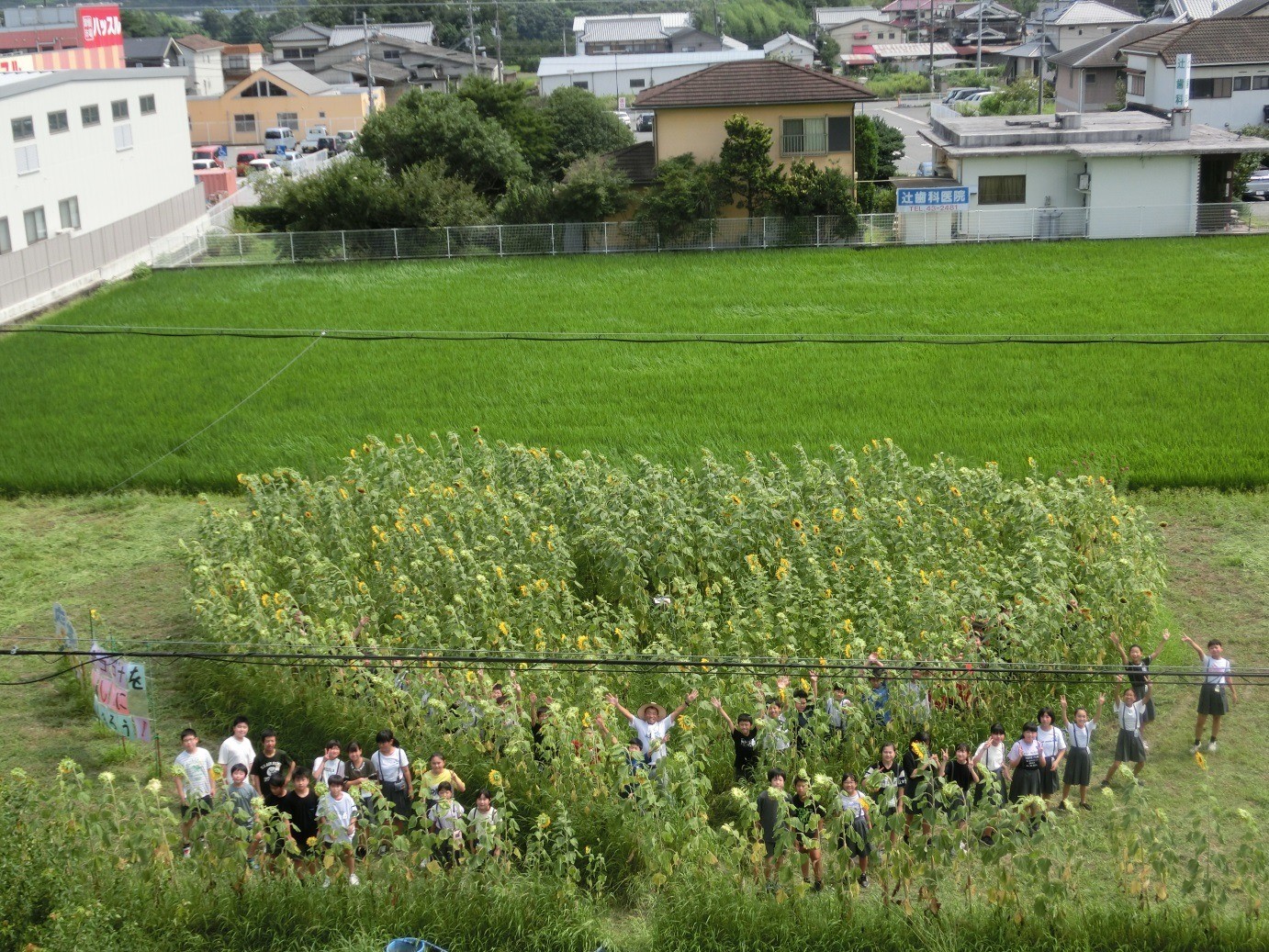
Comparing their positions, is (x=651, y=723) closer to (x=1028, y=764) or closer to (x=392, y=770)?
(x=392, y=770)

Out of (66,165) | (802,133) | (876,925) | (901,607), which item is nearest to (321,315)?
(66,165)

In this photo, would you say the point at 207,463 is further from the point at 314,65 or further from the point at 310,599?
the point at 314,65

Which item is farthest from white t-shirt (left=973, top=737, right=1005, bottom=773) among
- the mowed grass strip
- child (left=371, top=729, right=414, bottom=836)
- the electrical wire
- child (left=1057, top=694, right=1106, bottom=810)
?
the electrical wire

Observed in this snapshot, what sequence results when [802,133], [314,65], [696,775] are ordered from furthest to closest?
[314,65] < [802,133] < [696,775]

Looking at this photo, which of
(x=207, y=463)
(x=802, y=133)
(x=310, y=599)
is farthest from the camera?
(x=802, y=133)

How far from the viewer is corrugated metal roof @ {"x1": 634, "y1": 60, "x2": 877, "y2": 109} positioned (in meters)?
35.0

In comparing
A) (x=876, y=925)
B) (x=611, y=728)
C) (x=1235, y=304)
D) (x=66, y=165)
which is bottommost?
(x=876, y=925)

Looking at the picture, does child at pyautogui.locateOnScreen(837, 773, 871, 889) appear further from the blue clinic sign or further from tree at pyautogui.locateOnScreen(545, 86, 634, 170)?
tree at pyautogui.locateOnScreen(545, 86, 634, 170)

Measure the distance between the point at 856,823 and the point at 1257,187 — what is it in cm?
3457

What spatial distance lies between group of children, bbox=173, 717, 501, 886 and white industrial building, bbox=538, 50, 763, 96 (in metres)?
66.8

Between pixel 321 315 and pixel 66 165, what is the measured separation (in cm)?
1142

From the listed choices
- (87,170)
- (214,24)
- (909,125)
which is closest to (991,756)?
(87,170)

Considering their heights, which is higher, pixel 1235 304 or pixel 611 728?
pixel 1235 304

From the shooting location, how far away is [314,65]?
266 ft
